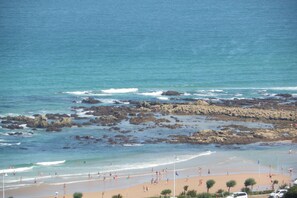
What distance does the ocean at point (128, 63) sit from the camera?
248 ft

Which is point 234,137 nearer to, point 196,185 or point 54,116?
point 196,185

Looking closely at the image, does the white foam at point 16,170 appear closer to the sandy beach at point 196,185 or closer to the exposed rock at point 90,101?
the sandy beach at point 196,185

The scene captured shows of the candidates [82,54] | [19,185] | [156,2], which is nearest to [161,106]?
[19,185]

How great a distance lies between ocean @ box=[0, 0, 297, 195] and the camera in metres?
75.6

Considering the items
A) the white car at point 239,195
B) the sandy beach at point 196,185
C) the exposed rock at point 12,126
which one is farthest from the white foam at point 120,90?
the white car at point 239,195

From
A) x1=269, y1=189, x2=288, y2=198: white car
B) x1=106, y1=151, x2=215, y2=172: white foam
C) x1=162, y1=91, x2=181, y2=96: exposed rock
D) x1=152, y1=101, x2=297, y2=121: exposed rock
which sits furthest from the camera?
x1=162, y1=91, x2=181, y2=96: exposed rock

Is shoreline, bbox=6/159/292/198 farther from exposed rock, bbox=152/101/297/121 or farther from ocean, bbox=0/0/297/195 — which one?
exposed rock, bbox=152/101/297/121

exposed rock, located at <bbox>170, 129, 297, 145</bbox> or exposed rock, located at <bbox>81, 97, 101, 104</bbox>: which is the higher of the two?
exposed rock, located at <bbox>81, 97, 101, 104</bbox>

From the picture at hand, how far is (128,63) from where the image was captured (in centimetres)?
11931

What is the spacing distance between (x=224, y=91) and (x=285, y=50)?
3105 centimetres

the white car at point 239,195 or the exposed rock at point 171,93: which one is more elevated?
the exposed rock at point 171,93

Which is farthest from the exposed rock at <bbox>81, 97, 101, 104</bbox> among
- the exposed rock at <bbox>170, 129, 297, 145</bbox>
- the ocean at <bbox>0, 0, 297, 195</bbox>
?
the exposed rock at <bbox>170, 129, 297, 145</bbox>

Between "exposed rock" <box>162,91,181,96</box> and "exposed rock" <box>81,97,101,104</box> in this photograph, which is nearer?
"exposed rock" <box>81,97,101,104</box>

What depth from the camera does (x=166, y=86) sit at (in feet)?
341
